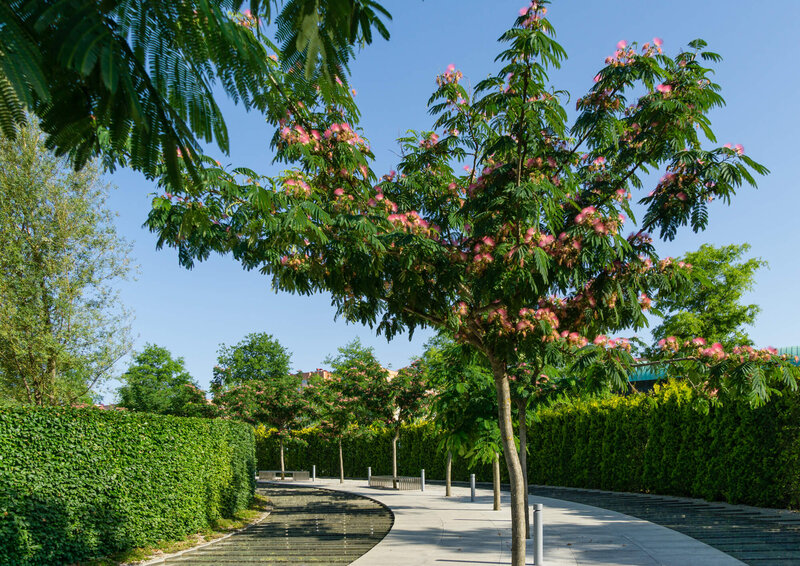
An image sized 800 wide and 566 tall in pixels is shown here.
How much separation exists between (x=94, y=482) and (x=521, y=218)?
27.5 ft

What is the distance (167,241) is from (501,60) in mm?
4931

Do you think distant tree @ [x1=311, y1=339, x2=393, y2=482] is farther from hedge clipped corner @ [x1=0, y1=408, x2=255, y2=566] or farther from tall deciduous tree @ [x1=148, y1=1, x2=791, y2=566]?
tall deciduous tree @ [x1=148, y1=1, x2=791, y2=566]

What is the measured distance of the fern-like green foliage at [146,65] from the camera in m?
2.05

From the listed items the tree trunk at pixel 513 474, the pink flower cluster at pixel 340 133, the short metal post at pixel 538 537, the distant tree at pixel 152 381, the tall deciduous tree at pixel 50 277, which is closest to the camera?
the pink flower cluster at pixel 340 133

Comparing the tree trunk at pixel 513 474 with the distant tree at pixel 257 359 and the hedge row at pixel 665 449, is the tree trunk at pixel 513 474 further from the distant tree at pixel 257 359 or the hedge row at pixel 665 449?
the distant tree at pixel 257 359

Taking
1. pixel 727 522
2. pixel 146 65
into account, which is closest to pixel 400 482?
pixel 727 522

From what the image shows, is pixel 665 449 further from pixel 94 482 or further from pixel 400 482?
pixel 94 482

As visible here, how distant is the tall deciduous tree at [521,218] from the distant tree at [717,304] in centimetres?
2426

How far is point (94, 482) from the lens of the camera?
9.71 m

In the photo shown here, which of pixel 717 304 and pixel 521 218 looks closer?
pixel 521 218

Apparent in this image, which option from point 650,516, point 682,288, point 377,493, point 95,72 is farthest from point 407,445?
point 95,72

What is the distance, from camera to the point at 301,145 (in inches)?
277

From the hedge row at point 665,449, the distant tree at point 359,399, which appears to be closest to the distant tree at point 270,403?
the distant tree at point 359,399

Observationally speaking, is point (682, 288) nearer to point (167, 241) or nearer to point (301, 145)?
point (301, 145)
